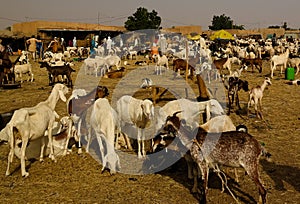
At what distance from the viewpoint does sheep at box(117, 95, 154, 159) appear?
855cm

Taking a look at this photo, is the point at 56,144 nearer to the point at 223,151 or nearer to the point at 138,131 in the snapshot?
the point at 138,131

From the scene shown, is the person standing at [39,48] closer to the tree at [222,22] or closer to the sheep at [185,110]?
the sheep at [185,110]

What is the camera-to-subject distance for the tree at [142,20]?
232ft

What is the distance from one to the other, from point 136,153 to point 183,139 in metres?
2.72

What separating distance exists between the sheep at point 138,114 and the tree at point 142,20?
6019cm

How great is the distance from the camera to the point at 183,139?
704cm

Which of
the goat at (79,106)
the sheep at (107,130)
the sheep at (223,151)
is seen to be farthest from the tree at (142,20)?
the sheep at (223,151)

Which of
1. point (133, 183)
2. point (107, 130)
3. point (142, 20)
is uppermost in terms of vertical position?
point (142, 20)

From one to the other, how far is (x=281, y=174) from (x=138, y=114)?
345 centimetres

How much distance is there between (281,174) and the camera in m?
7.86

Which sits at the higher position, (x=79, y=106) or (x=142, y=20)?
(x=142, y=20)

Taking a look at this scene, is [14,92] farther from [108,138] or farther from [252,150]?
[252,150]

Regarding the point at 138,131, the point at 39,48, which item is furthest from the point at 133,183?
the point at 39,48

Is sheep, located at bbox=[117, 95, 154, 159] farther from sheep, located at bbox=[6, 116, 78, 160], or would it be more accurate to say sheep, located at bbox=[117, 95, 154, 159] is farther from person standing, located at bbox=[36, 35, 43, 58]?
person standing, located at bbox=[36, 35, 43, 58]
